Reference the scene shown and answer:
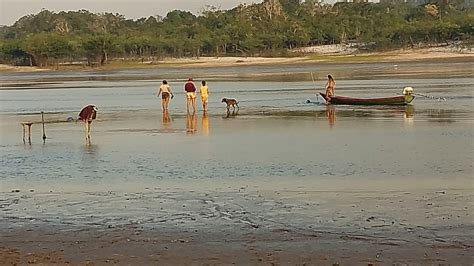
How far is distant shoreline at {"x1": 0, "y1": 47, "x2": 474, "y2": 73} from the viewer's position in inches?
3903

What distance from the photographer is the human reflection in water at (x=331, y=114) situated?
28938 mm

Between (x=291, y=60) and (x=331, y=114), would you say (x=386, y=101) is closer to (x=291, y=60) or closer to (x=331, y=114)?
(x=331, y=114)

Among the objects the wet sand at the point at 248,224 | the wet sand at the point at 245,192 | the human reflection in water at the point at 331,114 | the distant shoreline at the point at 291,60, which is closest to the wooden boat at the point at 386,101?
the human reflection in water at the point at 331,114

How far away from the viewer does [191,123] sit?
30.6m

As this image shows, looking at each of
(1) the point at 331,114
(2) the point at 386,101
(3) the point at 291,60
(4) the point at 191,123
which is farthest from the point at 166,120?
(3) the point at 291,60

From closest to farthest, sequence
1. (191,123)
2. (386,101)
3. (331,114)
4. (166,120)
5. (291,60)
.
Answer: (191,123)
(166,120)
(331,114)
(386,101)
(291,60)

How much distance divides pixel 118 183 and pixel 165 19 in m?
173

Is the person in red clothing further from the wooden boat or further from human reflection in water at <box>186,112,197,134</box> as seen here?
the wooden boat

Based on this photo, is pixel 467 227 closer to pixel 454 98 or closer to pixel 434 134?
pixel 434 134

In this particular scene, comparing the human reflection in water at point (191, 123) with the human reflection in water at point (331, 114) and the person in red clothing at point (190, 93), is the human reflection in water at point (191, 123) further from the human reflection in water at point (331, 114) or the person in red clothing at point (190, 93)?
the human reflection in water at point (331, 114)

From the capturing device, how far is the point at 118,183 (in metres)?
16.8

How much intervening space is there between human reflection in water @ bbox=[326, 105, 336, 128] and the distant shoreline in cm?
5968

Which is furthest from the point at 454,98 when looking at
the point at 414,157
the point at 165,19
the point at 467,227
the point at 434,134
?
the point at 165,19

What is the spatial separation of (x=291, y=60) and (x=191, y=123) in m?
78.9
